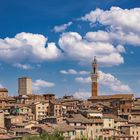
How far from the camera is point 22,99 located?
9488 cm

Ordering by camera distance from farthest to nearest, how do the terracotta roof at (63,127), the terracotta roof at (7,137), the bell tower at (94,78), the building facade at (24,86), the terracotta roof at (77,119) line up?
the building facade at (24,86)
the bell tower at (94,78)
the terracotta roof at (77,119)
the terracotta roof at (63,127)
the terracotta roof at (7,137)

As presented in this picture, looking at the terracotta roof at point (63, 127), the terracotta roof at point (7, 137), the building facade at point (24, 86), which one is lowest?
the terracotta roof at point (7, 137)

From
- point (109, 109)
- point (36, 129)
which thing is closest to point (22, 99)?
point (109, 109)

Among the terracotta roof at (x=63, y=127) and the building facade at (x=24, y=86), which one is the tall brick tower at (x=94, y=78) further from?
the terracotta roof at (x=63, y=127)

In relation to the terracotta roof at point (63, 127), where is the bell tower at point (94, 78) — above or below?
above

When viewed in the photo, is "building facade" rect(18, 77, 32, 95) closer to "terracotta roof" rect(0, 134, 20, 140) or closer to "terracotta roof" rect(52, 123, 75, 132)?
"terracotta roof" rect(52, 123, 75, 132)

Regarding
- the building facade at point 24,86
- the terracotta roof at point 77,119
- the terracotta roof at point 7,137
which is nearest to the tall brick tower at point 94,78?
the building facade at point 24,86

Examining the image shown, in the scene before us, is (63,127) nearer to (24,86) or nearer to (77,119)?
(77,119)

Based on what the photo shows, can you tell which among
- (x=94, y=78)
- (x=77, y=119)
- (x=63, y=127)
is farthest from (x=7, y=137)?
(x=94, y=78)

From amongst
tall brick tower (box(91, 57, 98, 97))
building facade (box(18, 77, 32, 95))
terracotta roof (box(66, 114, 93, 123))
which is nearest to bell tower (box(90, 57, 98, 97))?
tall brick tower (box(91, 57, 98, 97))

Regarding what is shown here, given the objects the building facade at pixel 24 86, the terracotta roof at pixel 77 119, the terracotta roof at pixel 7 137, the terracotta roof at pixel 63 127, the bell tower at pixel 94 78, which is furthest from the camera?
the building facade at pixel 24 86

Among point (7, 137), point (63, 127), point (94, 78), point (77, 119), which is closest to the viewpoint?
point (7, 137)

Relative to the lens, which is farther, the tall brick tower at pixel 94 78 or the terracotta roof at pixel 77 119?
the tall brick tower at pixel 94 78

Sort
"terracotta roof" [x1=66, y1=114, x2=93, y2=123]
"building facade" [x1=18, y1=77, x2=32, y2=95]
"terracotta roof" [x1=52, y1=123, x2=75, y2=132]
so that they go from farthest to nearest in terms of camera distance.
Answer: "building facade" [x1=18, y1=77, x2=32, y2=95]
"terracotta roof" [x1=66, y1=114, x2=93, y2=123]
"terracotta roof" [x1=52, y1=123, x2=75, y2=132]
